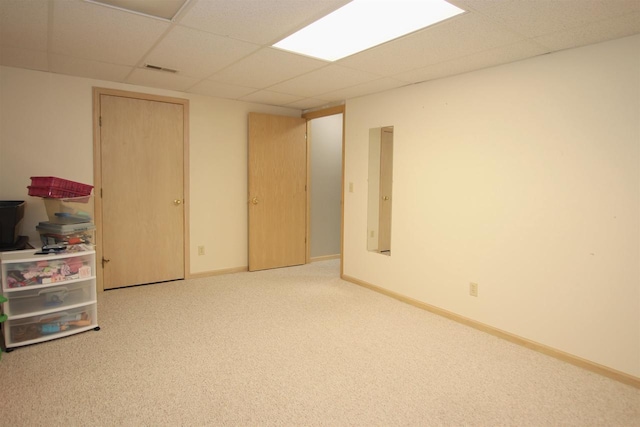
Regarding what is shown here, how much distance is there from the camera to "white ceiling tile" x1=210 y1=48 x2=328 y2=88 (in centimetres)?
290

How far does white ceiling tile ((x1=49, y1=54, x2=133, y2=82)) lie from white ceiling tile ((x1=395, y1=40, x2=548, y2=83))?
250 centimetres

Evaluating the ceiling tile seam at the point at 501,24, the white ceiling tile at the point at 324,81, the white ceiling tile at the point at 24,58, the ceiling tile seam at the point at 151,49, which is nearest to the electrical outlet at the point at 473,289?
the ceiling tile seam at the point at 501,24

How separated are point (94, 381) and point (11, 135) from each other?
2482 millimetres

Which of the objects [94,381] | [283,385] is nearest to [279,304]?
[283,385]

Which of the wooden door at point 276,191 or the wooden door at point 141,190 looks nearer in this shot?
the wooden door at point 141,190

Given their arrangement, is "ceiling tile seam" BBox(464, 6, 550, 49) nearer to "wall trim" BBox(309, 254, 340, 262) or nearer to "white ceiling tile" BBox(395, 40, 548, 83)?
"white ceiling tile" BBox(395, 40, 548, 83)

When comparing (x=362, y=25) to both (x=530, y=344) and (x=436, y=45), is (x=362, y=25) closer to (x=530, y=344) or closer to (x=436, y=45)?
(x=436, y=45)

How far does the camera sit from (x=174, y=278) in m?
4.39

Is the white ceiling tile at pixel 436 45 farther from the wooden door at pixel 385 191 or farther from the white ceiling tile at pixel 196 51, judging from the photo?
the wooden door at pixel 385 191

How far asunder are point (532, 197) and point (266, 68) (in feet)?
7.68

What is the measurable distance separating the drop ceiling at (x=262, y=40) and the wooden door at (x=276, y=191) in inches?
44.8

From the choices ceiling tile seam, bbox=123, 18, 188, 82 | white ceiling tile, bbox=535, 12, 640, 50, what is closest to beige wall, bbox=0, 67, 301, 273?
ceiling tile seam, bbox=123, 18, 188, 82

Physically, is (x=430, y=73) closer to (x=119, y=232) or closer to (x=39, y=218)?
(x=119, y=232)

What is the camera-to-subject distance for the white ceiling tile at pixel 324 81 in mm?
3254
